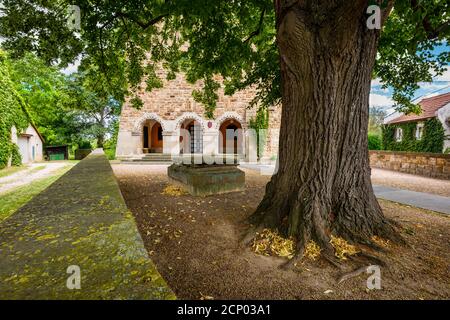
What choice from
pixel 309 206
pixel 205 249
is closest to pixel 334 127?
pixel 309 206

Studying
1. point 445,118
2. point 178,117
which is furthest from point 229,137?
point 445,118

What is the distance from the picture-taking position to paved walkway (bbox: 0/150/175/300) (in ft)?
3.36

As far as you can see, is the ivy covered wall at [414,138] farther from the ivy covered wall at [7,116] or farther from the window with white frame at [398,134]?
the ivy covered wall at [7,116]

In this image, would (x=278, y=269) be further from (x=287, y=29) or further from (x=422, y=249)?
(x=287, y=29)

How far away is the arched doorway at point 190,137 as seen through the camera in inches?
748

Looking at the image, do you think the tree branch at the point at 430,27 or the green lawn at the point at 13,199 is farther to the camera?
the green lawn at the point at 13,199

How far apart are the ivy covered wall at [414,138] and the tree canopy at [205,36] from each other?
6.99 m

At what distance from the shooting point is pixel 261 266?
9.20ft

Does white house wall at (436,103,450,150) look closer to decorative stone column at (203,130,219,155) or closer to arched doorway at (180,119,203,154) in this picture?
decorative stone column at (203,130,219,155)

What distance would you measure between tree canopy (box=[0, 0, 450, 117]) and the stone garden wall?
153 inches

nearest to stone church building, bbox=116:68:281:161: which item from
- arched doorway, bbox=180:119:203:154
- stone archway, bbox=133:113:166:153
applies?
arched doorway, bbox=180:119:203:154

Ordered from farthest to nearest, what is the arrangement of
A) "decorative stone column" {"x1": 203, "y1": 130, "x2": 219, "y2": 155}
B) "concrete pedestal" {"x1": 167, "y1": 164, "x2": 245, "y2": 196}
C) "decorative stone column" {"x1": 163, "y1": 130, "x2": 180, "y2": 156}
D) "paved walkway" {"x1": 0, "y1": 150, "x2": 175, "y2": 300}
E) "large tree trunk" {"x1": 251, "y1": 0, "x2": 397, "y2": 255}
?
Answer: "decorative stone column" {"x1": 203, "y1": 130, "x2": 219, "y2": 155} < "decorative stone column" {"x1": 163, "y1": 130, "x2": 180, "y2": 156} < "concrete pedestal" {"x1": 167, "y1": 164, "x2": 245, "y2": 196} < "large tree trunk" {"x1": 251, "y1": 0, "x2": 397, "y2": 255} < "paved walkway" {"x1": 0, "y1": 150, "x2": 175, "y2": 300}

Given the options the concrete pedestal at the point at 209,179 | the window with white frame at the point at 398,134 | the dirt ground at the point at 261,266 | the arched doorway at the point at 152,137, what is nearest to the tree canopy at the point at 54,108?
the arched doorway at the point at 152,137

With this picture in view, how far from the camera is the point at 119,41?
7082 millimetres
